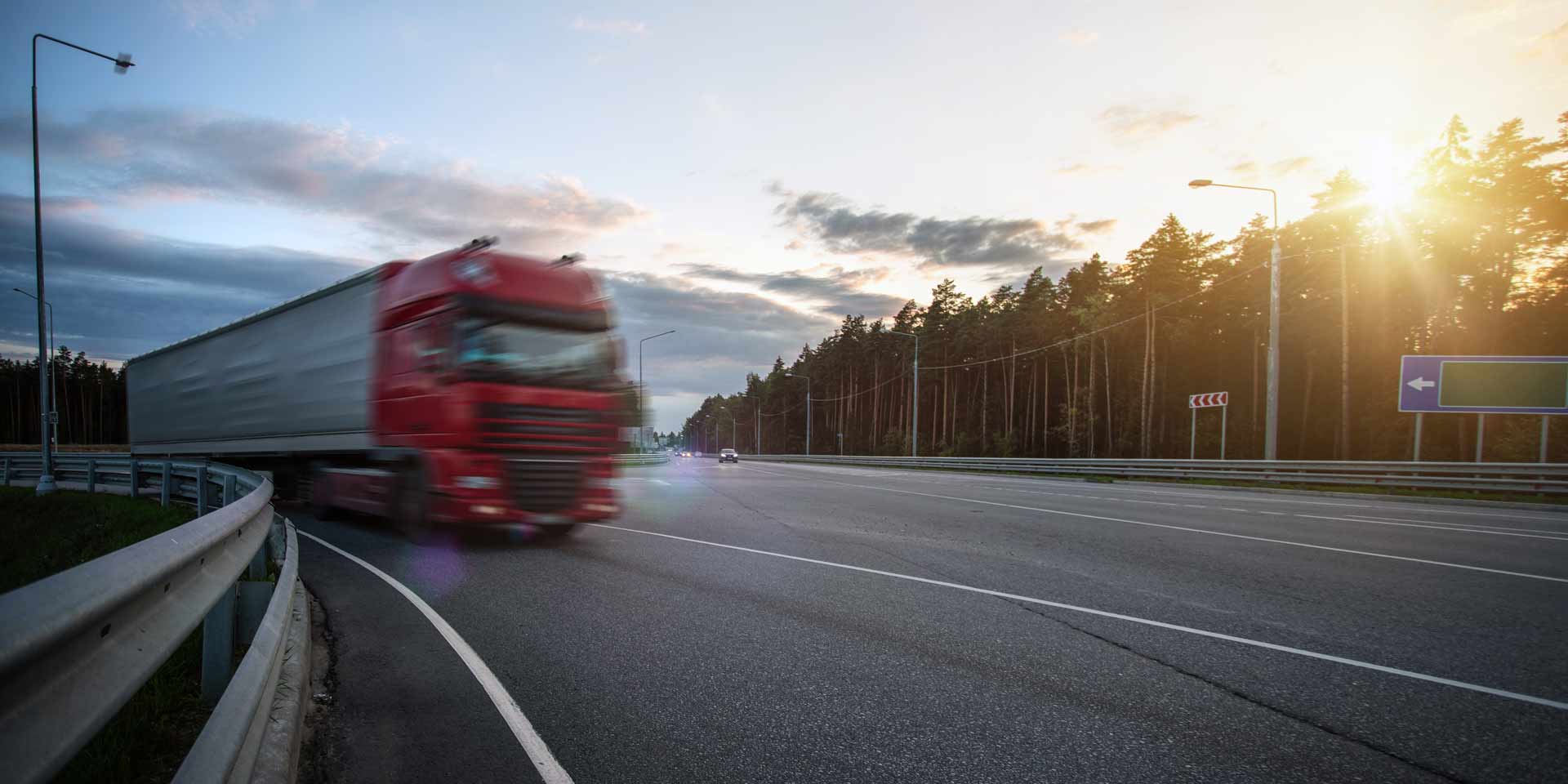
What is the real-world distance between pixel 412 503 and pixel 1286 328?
5311cm

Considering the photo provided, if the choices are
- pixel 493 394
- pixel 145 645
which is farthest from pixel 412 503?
pixel 145 645

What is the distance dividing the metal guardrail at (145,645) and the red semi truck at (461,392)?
431cm

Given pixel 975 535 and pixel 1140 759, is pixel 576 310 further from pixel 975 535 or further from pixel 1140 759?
pixel 1140 759

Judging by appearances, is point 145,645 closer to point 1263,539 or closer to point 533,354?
point 533,354

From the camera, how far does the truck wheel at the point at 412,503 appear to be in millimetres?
9234

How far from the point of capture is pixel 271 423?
13.7 m

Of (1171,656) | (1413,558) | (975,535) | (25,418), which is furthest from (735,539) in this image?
(25,418)

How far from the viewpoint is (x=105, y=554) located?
17.9 feet

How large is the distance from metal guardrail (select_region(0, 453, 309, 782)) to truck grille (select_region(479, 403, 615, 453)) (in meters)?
4.24

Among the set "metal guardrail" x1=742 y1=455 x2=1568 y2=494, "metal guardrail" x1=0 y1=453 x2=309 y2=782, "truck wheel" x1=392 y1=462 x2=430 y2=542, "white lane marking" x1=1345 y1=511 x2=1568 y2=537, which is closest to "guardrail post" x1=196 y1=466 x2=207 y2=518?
"truck wheel" x1=392 y1=462 x2=430 y2=542

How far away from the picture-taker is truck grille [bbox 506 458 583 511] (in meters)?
8.96

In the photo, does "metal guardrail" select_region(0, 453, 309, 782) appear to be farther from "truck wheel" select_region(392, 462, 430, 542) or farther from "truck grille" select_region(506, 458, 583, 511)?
"truck wheel" select_region(392, 462, 430, 542)

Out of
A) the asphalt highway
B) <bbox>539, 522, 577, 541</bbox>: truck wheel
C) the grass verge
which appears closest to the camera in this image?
the grass verge

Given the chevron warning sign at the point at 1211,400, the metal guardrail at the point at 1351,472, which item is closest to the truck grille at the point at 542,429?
the metal guardrail at the point at 1351,472
